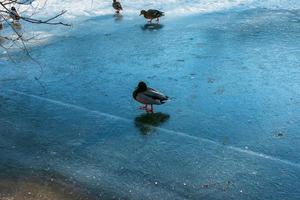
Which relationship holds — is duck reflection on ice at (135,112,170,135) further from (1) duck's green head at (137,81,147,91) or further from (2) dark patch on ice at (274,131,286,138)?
(2) dark patch on ice at (274,131,286,138)

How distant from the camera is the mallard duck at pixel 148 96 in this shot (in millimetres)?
7203

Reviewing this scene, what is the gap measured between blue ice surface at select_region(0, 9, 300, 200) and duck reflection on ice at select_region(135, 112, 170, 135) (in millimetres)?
27

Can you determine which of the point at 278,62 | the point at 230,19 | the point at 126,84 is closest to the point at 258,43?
the point at 278,62

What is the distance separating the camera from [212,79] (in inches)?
323

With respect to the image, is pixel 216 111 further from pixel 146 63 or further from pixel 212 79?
pixel 146 63

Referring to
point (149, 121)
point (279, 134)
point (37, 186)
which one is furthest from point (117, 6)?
→ point (37, 186)

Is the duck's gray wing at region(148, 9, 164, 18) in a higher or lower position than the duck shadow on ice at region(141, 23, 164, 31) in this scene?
higher

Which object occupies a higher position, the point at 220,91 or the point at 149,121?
the point at 220,91

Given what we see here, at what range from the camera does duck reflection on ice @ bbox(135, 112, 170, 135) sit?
682 cm

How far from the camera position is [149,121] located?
706 cm

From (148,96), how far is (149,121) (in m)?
0.36

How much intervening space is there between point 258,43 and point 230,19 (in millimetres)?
1989

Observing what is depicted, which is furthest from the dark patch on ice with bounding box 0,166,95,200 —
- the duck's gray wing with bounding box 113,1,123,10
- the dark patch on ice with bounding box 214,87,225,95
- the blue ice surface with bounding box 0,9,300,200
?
the duck's gray wing with bounding box 113,1,123,10

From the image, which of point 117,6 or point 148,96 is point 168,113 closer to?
point 148,96
